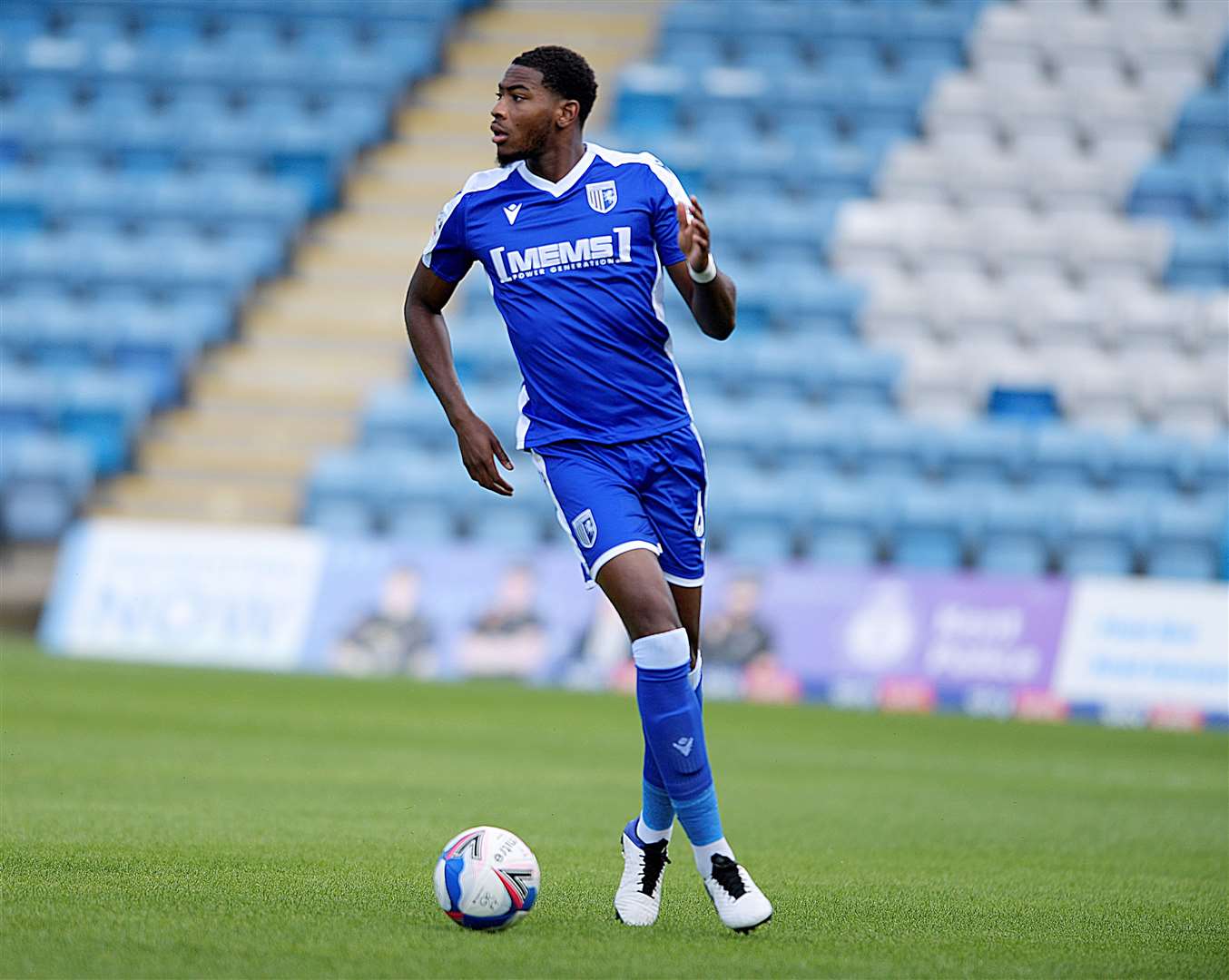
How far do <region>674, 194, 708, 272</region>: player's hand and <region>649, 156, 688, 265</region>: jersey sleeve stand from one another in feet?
0.79

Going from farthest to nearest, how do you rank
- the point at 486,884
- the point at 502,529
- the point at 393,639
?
the point at 502,529
the point at 393,639
the point at 486,884

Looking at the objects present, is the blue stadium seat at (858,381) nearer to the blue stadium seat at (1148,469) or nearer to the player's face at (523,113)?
the blue stadium seat at (1148,469)

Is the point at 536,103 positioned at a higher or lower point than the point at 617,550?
higher

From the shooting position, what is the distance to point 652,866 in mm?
5070

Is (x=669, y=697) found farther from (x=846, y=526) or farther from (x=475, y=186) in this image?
(x=846, y=526)

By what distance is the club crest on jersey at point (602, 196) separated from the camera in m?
5.17

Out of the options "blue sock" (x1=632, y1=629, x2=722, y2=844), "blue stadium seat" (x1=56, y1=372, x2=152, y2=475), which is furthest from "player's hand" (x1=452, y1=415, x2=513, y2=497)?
"blue stadium seat" (x1=56, y1=372, x2=152, y2=475)

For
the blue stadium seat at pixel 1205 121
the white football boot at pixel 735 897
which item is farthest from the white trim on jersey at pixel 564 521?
the blue stadium seat at pixel 1205 121

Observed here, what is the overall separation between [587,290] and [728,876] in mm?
1604

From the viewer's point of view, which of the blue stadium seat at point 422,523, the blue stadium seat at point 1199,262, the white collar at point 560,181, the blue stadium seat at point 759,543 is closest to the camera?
the white collar at point 560,181

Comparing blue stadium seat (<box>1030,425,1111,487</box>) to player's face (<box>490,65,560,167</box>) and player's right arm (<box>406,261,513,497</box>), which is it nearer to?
player's right arm (<box>406,261,513,497</box>)

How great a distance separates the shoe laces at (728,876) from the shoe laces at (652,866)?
305 millimetres

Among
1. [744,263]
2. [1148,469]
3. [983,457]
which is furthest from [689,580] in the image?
[744,263]

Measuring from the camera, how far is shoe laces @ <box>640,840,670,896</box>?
4996 mm
